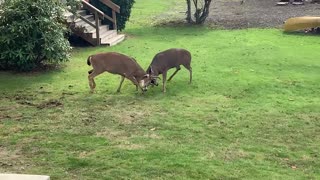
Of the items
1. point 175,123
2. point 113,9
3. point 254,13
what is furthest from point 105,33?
point 254,13

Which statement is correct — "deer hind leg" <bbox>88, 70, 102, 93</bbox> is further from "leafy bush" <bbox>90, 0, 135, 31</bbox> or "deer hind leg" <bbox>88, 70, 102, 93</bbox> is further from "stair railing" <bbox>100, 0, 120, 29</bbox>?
"leafy bush" <bbox>90, 0, 135, 31</bbox>

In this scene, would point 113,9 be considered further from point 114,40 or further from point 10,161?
point 10,161

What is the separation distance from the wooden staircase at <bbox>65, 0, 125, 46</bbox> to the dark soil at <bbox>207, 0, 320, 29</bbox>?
487 cm

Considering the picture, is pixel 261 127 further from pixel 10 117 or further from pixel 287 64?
pixel 287 64

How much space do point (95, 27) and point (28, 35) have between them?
3714mm

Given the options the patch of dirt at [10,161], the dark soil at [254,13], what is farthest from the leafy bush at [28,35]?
the dark soil at [254,13]

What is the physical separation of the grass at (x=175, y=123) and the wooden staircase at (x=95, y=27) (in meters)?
1.71

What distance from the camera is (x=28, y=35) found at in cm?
1206

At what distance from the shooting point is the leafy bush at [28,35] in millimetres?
11945

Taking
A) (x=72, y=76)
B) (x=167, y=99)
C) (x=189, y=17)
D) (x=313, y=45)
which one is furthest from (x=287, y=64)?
(x=189, y=17)

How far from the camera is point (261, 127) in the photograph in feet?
27.1

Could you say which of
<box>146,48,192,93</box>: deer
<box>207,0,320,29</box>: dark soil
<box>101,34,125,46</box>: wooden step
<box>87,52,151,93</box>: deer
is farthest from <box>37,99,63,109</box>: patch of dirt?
<box>207,0,320,29</box>: dark soil

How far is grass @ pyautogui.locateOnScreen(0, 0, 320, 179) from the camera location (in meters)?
6.61

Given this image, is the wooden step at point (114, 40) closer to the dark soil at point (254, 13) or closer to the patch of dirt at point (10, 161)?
the dark soil at point (254, 13)
